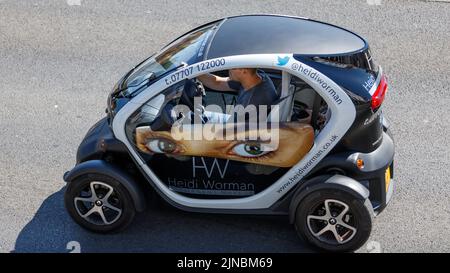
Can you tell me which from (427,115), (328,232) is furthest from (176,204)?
(427,115)

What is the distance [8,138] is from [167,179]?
239cm

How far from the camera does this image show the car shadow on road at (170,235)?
6988mm

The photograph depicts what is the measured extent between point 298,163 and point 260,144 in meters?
0.35

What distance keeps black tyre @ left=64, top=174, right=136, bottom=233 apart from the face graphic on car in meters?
0.44

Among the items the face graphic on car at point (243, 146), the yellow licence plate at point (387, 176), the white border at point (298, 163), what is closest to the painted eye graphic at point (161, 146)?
the face graphic on car at point (243, 146)

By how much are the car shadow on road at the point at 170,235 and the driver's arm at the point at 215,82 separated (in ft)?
3.75

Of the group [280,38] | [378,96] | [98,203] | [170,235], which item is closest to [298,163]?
[378,96]

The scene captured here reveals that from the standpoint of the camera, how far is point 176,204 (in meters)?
6.95

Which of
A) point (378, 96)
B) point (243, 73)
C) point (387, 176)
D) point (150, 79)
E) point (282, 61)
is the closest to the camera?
point (282, 61)

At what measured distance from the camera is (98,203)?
700cm

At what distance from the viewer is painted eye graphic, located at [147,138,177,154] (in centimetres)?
675

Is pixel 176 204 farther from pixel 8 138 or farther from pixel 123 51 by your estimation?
pixel 123 51

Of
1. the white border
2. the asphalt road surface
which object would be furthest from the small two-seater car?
the asphalt road surface

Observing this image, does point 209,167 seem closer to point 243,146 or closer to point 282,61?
point 243,146
